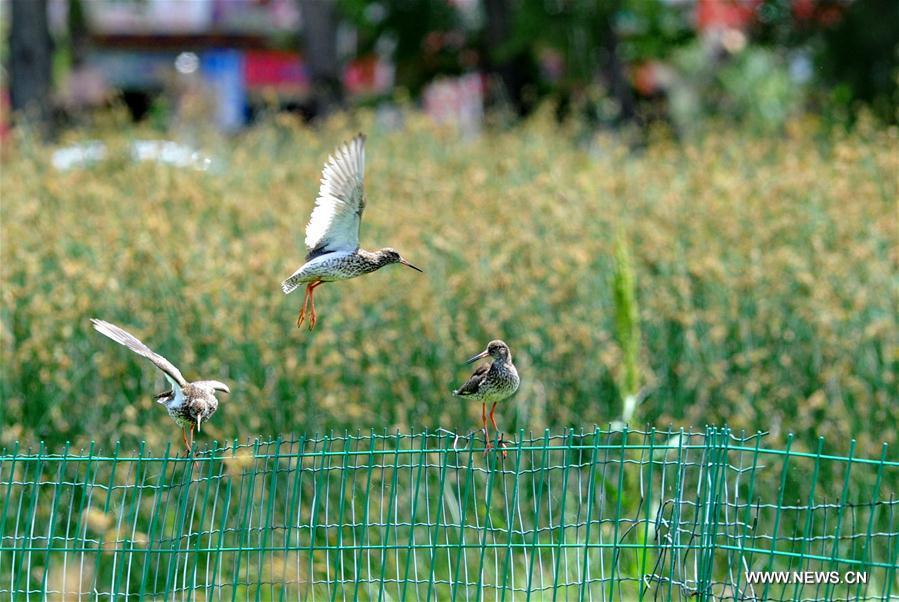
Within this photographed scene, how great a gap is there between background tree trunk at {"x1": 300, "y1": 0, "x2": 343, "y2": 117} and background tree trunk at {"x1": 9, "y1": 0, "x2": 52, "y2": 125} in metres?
3.68

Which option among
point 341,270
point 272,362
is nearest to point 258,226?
point 272,362

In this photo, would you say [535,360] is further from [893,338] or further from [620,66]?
[620,66]

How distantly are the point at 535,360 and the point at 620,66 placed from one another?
40.0 ft

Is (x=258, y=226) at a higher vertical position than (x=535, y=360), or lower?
higher

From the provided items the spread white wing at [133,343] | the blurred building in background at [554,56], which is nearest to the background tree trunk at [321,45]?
the blurred building in background at [554,56]

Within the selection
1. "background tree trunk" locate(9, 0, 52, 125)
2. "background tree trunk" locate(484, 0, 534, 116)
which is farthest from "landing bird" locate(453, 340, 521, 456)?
"background tree trunk" locate(9, 0, 52, 125)

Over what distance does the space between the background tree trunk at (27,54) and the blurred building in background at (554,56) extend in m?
0.02

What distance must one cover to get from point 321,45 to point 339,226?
16634mm

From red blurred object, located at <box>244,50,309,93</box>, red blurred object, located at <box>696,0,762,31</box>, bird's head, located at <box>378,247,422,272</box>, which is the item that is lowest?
bird's head, located at <box>378,247,422,272</box>

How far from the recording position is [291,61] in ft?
119

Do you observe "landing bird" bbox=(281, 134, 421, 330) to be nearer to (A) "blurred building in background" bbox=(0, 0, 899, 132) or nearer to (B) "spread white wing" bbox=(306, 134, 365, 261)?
(B) "spread white wing" bbox=(306, 134, 365, 261)

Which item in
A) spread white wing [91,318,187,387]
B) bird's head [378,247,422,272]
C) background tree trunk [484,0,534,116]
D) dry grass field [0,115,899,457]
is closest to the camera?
spread white wing [91,318,187,387]

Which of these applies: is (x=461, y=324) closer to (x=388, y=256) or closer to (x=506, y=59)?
(x=388, y=256)

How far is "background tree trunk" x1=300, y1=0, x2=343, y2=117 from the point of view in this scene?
802 inches
